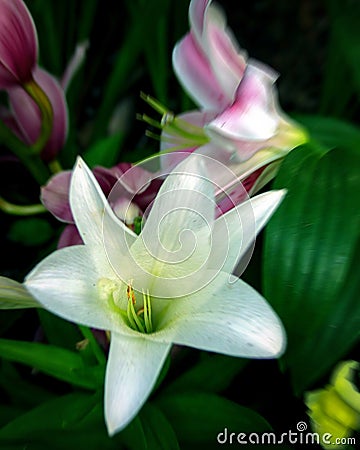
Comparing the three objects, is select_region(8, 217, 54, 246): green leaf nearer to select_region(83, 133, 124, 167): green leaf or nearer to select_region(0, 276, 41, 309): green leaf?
select_region(83, 133, 124, 167): green leaf

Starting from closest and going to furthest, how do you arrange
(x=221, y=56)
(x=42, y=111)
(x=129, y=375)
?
(x=129, y=375) < (x=221, y=56) < (x=42, y=111)

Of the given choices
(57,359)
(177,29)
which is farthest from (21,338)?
(177,29)

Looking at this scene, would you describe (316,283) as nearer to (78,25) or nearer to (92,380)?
(92,380)

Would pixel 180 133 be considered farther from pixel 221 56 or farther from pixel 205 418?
pixel 205 418

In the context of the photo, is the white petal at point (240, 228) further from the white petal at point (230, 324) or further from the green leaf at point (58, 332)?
the green leaf at point (58, 332)

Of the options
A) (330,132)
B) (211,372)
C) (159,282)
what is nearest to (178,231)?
(159,282)

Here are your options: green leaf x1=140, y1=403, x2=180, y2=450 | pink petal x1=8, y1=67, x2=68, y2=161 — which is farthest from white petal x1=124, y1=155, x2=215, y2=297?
pink petal x1=8, y1=67, x2=68, y2=161

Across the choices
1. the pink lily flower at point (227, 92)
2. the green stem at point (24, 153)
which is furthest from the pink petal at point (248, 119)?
the green stem at point (24, 153)
